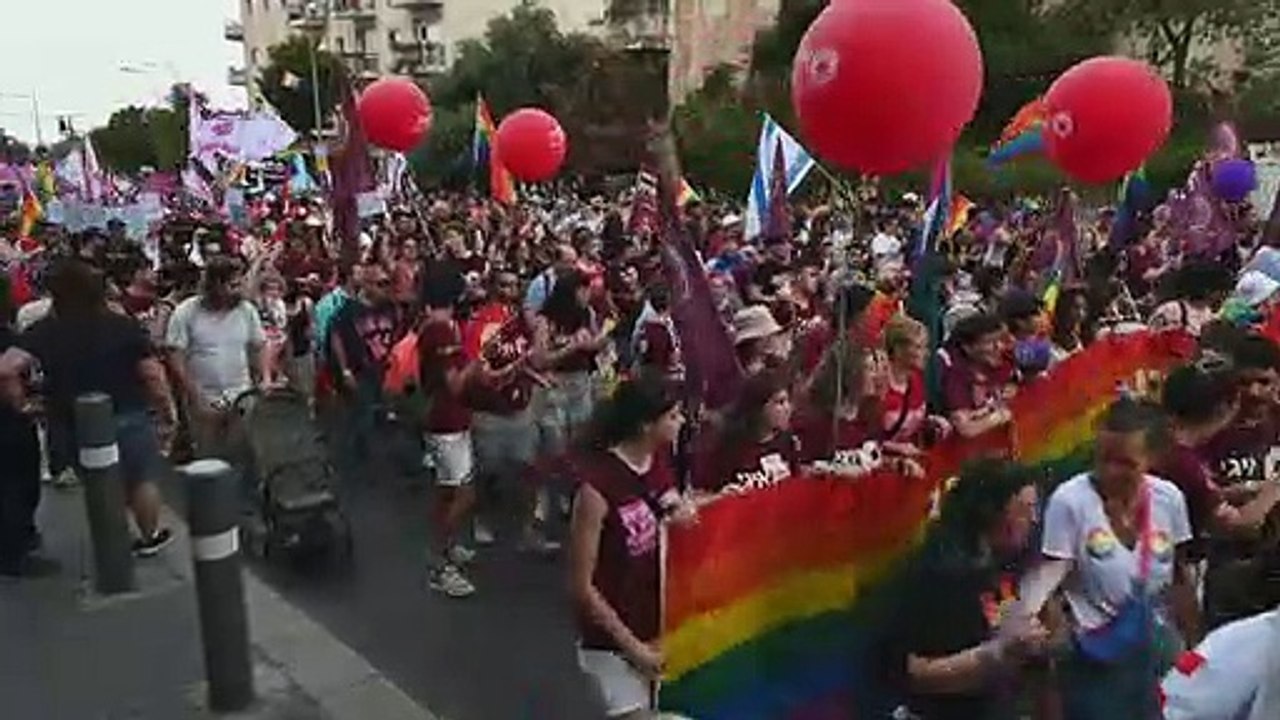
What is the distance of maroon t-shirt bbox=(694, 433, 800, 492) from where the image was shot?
15.7 ft

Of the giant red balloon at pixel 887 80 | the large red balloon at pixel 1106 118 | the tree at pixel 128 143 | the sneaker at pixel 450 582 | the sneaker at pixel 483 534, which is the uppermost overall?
the giant red balloon at pixel 887 80

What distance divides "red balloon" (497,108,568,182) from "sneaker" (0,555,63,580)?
8.30 metres

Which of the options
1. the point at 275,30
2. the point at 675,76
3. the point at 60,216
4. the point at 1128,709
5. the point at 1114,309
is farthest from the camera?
the point at 275,30

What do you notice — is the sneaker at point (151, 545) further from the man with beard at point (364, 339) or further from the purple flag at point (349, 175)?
the purple flag at point (349, 175)

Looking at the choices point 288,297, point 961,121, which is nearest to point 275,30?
point 288,297

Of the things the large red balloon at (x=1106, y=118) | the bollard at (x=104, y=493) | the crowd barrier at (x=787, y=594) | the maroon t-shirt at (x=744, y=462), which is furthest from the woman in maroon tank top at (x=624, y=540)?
the large red balloon at (x=1106, y=118)

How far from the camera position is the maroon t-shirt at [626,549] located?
4.32 m

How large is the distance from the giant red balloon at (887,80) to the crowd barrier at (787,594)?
137cm

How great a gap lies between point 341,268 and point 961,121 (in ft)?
21.1

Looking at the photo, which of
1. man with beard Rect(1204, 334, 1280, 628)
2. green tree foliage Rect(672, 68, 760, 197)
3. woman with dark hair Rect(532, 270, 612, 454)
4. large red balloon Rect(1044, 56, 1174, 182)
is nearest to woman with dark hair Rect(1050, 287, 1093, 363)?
large red balloon Rect(1044, 56, 1174, 182)

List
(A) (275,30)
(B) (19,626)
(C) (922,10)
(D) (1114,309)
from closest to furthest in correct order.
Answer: (C) (922,10), (B) (19,626), (D) (1114,309), (A) (275,30)

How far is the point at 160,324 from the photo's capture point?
425 inches

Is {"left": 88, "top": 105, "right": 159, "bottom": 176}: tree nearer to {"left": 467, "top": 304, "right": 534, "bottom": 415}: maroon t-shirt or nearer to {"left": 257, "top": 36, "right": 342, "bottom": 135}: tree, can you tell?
{"left": 257, "top": 36, "right": 342, "bottom": 135}: tree

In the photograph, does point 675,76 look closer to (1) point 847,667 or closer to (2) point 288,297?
(2) point 288,297
